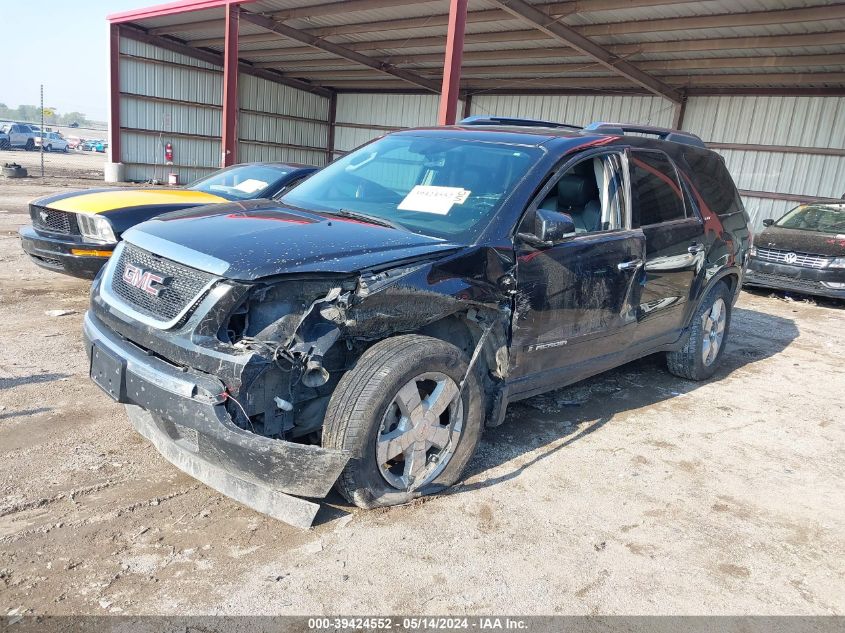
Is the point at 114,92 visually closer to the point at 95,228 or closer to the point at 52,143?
the point at 95,228

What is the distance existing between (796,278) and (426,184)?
27.0 ft

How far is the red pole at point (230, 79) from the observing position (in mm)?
16922

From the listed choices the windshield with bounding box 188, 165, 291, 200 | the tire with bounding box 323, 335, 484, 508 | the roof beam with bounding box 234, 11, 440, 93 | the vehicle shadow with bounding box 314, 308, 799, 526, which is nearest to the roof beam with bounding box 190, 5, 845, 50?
the roof beam with bounding box 234, 11, 440, 93

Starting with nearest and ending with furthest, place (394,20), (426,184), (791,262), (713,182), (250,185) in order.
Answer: (426,184)
(713,182)
(250,185)
(791,262)
(394,20)

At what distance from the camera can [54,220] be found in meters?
6.16

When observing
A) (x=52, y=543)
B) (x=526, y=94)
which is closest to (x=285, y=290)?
(x=52, y=543)

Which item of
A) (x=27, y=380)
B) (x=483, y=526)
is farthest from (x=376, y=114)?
(x=483, y=526)

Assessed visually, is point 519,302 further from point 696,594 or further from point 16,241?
point 16,241

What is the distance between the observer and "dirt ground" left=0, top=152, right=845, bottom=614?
8.45 ft

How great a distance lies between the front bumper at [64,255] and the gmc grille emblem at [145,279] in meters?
2.95

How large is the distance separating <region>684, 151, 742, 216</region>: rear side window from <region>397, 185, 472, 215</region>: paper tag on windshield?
7.87 ft

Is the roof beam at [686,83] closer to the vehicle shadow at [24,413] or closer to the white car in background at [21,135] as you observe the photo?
the vehicle shadow at [24,413]

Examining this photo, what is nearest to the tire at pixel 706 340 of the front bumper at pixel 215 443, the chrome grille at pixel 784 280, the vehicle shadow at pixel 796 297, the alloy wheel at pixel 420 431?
the alloy wheel at pixel 420 431

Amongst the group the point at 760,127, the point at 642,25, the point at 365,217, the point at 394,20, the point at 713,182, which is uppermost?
the point at 394,20
